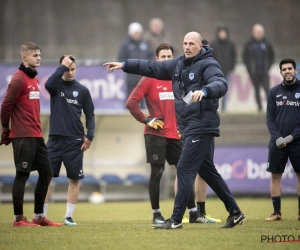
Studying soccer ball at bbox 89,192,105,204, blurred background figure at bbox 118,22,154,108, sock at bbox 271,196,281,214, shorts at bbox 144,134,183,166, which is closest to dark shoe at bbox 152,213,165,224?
shorts at bbox 144,134,183,166

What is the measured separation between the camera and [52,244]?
911cm

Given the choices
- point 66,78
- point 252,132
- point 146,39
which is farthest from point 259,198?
point 66,78

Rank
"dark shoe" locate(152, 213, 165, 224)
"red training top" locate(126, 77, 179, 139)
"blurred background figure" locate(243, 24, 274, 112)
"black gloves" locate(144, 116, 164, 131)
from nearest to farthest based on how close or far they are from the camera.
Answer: "dark shoe" locate(152, 213, 165, 224), "black gloves" locate(144, 116, 164, 131), "red training top" locate(126, 77, 179, 139), "blurred background figure" locate(243, 24, 274, 112)

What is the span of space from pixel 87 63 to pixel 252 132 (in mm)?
4983

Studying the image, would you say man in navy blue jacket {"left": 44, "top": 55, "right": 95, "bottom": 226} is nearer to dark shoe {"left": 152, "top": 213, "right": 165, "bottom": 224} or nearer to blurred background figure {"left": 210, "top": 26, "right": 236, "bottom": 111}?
dark shoe {"left": 152, "top": 213, "right": 165, "bottom": 224}

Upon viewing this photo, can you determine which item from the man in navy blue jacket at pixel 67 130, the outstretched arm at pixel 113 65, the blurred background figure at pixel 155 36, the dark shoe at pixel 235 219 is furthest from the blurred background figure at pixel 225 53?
the outstretched arm at pixel 113 65

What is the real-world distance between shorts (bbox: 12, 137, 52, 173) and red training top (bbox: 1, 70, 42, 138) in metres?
0.08

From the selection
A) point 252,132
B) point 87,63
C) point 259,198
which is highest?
point 87,63

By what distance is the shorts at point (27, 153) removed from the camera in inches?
444

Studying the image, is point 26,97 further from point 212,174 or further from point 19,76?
point 212,174

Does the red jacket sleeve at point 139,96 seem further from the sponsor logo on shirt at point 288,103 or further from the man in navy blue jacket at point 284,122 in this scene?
the sponsor logo on shirt at point 288,103

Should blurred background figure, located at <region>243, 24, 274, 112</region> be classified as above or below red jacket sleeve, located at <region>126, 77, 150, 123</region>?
above

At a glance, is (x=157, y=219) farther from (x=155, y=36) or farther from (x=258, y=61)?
(x=258, y=61)

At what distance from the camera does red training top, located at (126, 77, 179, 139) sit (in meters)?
12.5
